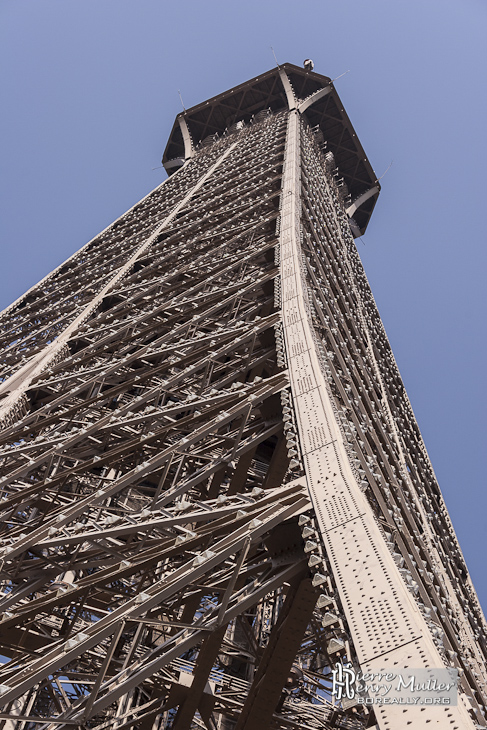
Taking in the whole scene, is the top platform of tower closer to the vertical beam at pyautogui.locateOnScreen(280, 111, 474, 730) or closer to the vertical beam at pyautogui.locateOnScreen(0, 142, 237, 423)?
the vertical beam at pyautogui.locateOnScreen(0, 142, 237, 423)

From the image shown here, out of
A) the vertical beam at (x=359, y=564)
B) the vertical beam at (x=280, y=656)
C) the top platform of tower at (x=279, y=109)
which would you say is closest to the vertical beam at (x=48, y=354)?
the vertical beam at (x=359, y=564)

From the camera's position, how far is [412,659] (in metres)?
4.75

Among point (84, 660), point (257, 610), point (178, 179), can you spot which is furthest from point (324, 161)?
point (84, 660)

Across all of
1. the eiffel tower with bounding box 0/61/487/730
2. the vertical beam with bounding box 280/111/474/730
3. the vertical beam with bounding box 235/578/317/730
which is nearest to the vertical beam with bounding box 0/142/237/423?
the eiffel tower with bounding box 0/61/487/730

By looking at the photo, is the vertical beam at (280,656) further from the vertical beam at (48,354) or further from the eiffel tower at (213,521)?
the vertical beam at (48,354)

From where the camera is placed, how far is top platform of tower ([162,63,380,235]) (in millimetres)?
53656

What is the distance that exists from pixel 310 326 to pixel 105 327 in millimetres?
8022

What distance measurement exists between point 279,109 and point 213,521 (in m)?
52.1

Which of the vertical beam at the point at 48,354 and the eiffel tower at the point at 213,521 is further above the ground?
the vertical beam at the point at 48,354

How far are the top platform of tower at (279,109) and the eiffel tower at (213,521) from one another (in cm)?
2878

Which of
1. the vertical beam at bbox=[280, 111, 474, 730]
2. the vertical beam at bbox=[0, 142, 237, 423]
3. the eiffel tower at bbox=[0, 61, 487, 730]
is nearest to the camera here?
the vertical beam at bbox=[280, 111, 474, 730]

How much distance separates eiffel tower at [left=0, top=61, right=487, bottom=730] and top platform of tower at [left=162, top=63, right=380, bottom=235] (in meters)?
28.8

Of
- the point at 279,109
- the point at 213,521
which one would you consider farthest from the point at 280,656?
the point at 279,109

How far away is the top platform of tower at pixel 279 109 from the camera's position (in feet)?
176
